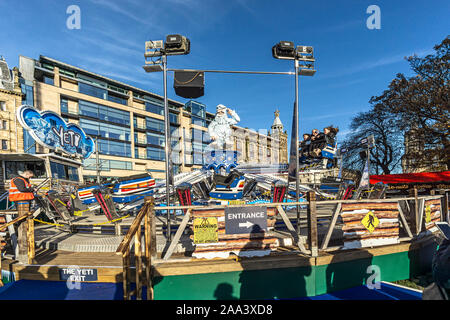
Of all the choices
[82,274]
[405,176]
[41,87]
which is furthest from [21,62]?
[405,176]

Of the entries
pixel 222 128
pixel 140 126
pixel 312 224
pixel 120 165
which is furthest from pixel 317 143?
pixel 140 126

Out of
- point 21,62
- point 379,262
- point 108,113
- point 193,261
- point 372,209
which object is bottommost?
point 379,262

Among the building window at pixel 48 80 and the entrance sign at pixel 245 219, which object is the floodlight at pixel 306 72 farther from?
the building window at pixel 48 80

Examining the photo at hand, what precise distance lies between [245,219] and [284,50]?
5125 mm

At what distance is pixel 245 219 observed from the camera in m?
4.49

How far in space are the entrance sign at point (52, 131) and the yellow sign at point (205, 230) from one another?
1496 centimetres

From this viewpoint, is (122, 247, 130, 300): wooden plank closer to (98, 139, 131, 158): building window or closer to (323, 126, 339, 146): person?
(323, 126, 339, 146): person

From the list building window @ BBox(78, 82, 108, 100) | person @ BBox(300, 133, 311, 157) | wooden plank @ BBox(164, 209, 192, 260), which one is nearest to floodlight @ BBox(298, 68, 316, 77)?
wooden plank @ BBox(164, 209, 192, 260)

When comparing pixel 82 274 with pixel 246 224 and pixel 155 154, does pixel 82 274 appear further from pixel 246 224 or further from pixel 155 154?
pixel 155 154

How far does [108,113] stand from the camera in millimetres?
42906

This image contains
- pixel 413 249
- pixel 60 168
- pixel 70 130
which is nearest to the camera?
pixel 413 249

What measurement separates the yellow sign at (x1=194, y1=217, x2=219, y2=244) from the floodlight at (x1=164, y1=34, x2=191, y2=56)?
182 inches

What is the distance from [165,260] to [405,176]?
72.9 feet

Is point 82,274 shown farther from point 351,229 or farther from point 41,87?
point 41,87
